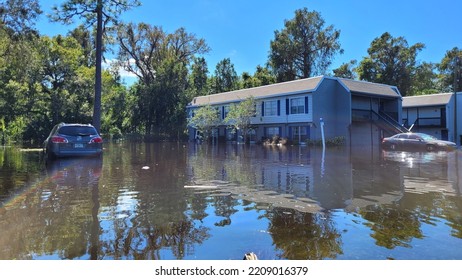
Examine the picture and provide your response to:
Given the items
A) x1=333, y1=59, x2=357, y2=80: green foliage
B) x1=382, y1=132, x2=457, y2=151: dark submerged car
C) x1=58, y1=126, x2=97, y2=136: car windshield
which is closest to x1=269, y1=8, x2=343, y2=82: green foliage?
x1=333, y1=59, x2=357, y2=80: green foliage

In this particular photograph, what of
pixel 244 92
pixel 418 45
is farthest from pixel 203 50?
pixel 418 45

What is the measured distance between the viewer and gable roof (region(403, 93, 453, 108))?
112 ft

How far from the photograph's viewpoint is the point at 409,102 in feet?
124

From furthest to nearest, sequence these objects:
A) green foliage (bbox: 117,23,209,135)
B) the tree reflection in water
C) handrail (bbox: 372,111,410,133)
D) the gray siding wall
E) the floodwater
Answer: green foliage (bbox: 117,23,209,135) → handrail (bbox: 372,111,410,133) → the gray siding wall → the floodwater → the tree reflection in water

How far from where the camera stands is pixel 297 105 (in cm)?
3158

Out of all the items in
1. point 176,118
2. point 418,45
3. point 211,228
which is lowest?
point 211,228

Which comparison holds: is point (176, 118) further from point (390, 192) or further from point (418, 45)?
point (390, 192)

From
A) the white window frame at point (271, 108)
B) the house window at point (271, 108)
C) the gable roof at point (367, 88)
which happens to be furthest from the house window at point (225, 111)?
the gable roof at point (367, 88)

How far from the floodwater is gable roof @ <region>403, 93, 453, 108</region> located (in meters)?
27.9

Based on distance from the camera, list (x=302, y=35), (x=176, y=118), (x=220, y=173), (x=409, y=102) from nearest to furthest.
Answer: (x=220, y=173), (x=409, y=102), (x=176, y=118), (x=302, y=35)

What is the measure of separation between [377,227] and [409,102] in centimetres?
3701

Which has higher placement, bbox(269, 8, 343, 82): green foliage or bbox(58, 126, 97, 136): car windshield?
bbox(269, 8, 343, 82): green foliage

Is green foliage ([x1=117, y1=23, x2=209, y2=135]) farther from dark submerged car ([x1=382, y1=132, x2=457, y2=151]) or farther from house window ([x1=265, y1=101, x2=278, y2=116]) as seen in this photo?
dark submerged car ([x1=382, y1=132, x2=457, y2=151])

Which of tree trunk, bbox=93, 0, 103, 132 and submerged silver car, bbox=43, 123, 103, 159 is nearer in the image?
submerged silver car, bbox=43, 123, 103, 159
